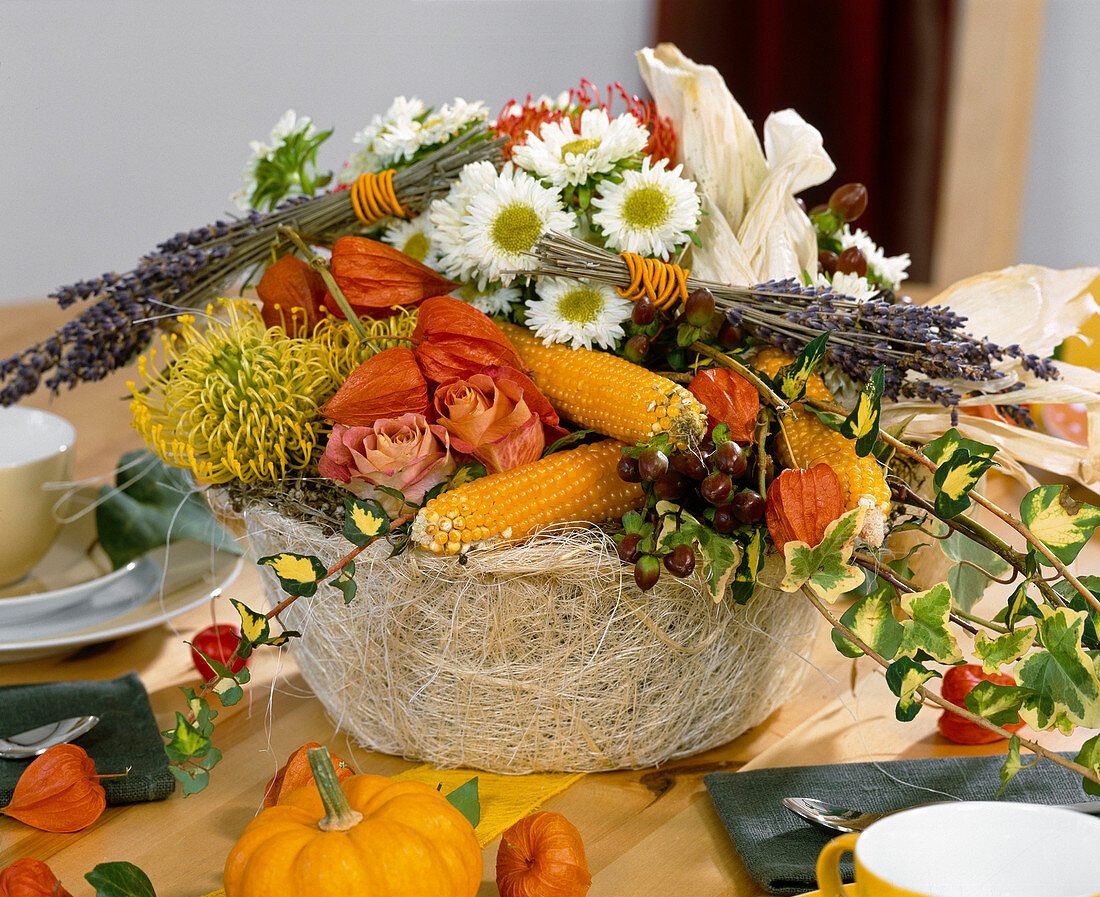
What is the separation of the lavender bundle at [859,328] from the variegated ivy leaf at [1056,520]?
107 mm

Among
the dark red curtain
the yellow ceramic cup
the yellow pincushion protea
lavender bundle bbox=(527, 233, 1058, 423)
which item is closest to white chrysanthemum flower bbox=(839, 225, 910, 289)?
lavender bundle bbox=(527, 233, 1058, 423)

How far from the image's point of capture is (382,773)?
60cm

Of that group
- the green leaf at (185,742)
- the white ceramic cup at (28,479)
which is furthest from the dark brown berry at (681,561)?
the white ceramic cup at (28,479)

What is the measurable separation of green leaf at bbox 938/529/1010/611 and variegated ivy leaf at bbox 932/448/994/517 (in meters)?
0.06

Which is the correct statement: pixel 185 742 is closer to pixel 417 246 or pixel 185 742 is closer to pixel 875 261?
pixel 417 246

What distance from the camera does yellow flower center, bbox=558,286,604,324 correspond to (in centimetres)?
63

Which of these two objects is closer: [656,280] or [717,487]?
[717,487]

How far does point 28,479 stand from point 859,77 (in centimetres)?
189

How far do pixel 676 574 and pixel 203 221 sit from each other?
1.82 meters

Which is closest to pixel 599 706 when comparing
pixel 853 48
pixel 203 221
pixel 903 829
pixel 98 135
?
pixel 903 829

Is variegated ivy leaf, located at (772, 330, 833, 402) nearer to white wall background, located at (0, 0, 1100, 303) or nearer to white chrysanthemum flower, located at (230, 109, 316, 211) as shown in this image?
white chrysanthemum flower, located at (230, 109, 316, 211)

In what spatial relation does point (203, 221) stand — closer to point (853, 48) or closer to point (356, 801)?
point (853, 48)

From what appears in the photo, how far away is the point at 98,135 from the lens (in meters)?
1.79

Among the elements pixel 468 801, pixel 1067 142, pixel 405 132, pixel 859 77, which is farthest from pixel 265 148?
pixel 1067 142
